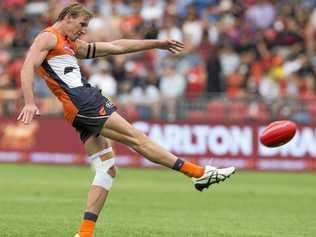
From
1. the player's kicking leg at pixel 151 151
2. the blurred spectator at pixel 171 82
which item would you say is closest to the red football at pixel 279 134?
the player's kicking leg at pixel 151 151

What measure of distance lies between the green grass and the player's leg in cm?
80

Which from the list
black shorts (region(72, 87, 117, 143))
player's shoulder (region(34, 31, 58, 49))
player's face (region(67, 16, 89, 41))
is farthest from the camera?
player's face (region(67, 16, 89, 41))

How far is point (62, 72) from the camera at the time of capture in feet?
30.0

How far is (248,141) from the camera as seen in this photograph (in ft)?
73.0

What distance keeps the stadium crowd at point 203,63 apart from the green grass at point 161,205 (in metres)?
1.72

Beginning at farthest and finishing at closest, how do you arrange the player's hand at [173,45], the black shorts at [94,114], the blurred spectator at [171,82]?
the blurred spectator at [171,82] → the player's hand at [173,45] → the black shorts at [94,114]

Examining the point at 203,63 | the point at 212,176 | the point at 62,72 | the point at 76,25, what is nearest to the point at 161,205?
the point at 212,176

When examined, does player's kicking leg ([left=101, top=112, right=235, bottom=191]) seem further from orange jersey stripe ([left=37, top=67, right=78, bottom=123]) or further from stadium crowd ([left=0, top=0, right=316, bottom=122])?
stadium crowd ([left=0, top=0, right=316, bottom=122])

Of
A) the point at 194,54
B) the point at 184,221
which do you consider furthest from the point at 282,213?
the point at 194,54

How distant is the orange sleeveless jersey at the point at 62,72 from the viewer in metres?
9.13

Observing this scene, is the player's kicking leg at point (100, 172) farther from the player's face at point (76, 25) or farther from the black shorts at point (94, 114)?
the player's face at point (76, 25)

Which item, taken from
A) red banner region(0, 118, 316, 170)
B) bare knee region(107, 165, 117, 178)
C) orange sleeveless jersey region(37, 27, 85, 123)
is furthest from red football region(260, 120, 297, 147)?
red banner region(0, 118, 316, 170)

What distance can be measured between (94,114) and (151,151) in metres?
0.67

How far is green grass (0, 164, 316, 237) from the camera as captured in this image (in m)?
10.6
